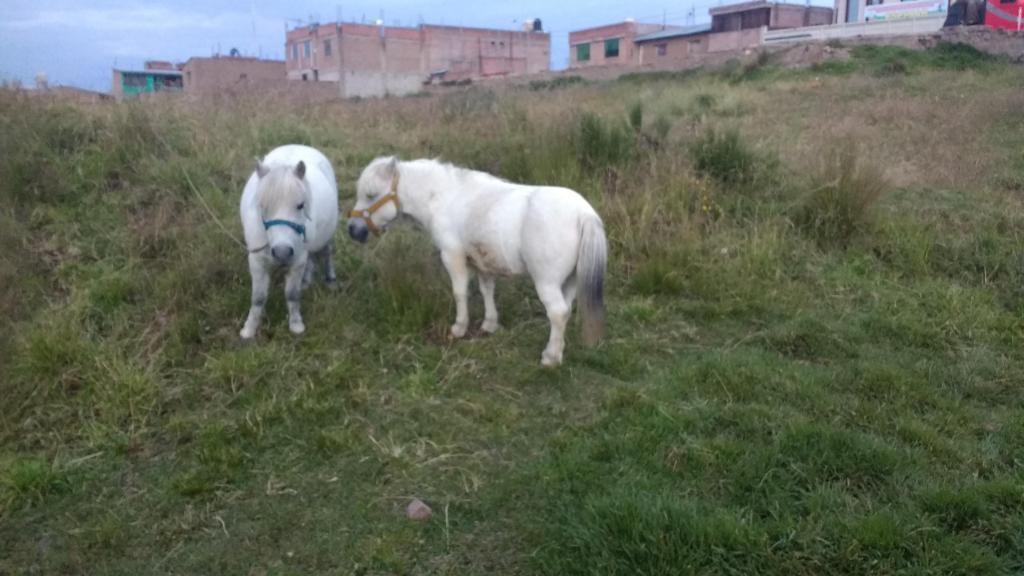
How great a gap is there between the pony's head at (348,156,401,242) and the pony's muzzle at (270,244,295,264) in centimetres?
71

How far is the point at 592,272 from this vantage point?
14.5ft

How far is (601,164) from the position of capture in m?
8.11

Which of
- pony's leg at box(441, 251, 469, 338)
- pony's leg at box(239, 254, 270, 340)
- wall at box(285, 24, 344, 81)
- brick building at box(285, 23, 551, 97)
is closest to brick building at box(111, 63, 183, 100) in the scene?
pony's leg at box(239, 254, 270, 340)

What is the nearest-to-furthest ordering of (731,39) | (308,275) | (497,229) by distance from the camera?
(497,229) < (308,275) < (731,39)

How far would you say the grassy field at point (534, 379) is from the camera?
3.02m

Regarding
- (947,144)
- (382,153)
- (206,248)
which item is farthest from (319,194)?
(947,144)

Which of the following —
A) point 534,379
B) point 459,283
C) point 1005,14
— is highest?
point 1005,14

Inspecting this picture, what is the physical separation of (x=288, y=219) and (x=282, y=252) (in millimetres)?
239

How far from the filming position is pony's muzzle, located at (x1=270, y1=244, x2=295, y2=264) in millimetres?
4418

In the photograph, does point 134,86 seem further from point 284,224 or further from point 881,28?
point 881,28

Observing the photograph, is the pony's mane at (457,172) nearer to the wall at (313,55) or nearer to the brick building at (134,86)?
the brick building at (134,86)

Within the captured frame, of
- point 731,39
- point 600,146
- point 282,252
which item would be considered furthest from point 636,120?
point 731,39

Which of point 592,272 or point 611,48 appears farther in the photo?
point 611,48

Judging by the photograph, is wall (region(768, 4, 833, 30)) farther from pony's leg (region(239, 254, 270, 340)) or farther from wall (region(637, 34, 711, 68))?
pony's leg (region(239, 254, 270, 340))
